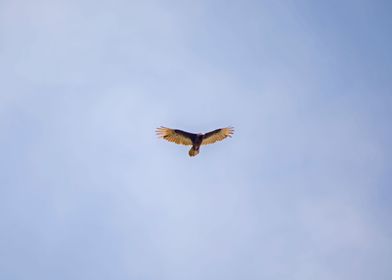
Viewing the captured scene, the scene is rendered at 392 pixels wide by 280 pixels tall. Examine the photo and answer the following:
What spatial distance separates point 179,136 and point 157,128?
1.26m

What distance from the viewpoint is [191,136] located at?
39.9 m

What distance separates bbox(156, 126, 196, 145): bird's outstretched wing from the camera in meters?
39.6

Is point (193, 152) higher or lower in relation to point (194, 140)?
lower

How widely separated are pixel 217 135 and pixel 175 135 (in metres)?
2.32

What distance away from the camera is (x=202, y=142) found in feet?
132

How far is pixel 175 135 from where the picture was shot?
39844mm

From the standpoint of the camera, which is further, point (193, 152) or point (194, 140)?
point (194, 140)

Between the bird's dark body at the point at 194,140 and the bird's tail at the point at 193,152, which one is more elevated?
the bird's dark body at the point at 194,140

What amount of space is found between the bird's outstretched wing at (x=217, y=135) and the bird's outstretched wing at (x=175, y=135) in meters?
0.90

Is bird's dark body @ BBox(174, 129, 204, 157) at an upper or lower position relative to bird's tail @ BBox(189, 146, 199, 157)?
upper

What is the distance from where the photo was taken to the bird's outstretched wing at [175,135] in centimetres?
3962

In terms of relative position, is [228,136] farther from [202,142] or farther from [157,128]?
[157,128]

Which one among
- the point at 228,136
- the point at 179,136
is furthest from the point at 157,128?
the point at 228,136

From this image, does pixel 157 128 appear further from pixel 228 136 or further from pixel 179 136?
pixel 228 136
